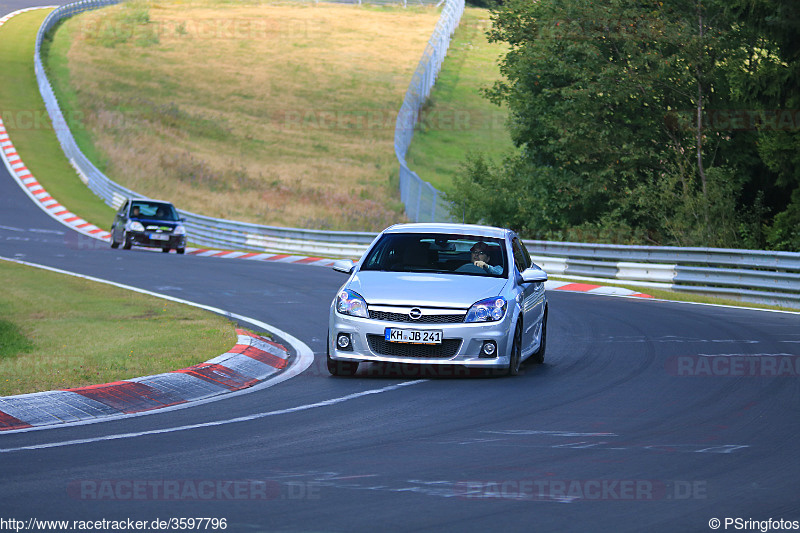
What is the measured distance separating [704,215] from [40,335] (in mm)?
17499

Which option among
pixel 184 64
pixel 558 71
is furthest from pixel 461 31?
pixel 558 71

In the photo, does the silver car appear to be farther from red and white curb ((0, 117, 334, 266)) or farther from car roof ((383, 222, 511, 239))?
red and white curb ((0, 117, 334, 266))

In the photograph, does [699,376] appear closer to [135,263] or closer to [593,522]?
[593,522]

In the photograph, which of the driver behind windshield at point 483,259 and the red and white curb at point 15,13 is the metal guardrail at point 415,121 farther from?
the red and white curb at point 15,13

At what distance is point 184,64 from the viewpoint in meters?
87.4

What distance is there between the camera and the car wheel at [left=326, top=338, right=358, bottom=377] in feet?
38.9

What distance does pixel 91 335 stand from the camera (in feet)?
49.5

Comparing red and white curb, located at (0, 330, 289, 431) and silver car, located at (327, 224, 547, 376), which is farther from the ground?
silver car, located at (327, 224, 547, 376)

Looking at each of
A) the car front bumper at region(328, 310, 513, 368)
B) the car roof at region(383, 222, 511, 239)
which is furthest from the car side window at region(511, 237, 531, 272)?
the car front bumper at region(328, 310, 513, 368)

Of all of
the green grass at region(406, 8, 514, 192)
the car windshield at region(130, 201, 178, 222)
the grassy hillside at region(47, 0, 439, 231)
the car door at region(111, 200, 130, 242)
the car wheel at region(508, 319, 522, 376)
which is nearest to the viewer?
the car wheel at region(508, 319, 522, 376)

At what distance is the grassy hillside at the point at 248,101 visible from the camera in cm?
5425

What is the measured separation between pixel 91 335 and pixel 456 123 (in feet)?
184

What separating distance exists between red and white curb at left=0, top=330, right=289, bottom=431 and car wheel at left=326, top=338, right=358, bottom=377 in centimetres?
65

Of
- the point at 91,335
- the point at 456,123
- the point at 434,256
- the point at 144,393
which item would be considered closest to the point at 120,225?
the point at 91,335
